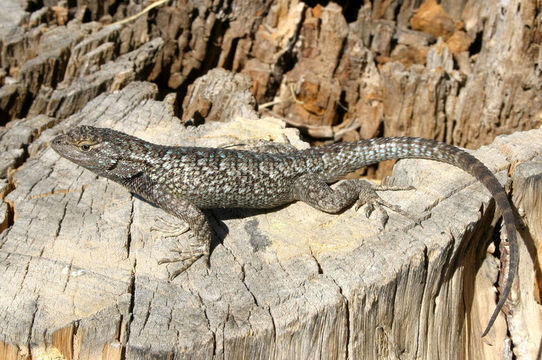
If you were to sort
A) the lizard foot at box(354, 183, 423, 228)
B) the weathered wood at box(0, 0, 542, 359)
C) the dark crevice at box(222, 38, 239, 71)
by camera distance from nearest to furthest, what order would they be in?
the weathered wood at box(0, 0, 542, 359) → the lizard foot at box(354, 183, 423, 228) → the dark crevice at box(222, 38, 239, 71)

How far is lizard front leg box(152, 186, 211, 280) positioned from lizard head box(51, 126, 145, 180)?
312 mm

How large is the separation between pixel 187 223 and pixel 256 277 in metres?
0.94

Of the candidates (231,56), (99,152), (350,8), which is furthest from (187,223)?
(350,8)

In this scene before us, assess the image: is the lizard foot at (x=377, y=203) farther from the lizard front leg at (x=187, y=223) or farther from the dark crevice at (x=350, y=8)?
the dark crevice at (x=350, y=8)

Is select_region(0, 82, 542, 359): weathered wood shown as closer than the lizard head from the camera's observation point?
Yes

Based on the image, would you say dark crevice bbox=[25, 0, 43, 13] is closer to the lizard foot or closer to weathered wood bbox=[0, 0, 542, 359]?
weathered wood bbox=[0, 0, 542, 359]

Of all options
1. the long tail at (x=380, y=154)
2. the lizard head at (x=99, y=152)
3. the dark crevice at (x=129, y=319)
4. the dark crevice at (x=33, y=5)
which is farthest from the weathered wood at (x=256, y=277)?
the dark crevice at (x=33, y=5)

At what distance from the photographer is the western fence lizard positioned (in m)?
4.09

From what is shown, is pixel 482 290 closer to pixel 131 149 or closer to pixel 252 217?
pixel 252 217

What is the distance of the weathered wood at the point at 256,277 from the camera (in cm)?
301

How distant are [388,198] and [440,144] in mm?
818

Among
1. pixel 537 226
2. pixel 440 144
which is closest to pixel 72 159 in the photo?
pixel 440 144

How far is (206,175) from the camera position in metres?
4.21

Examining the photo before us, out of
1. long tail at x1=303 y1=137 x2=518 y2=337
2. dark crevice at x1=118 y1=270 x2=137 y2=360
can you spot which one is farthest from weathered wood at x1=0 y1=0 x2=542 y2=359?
long tail at x1=303 y1=137 x2=518 y2=337
